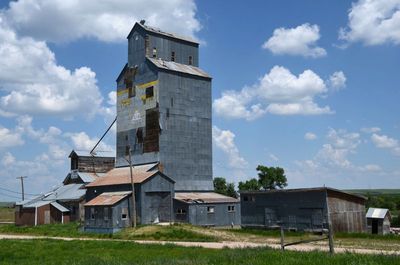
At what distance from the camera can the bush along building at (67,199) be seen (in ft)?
213

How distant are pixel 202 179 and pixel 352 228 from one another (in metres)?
20.9

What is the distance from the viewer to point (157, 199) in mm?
51969

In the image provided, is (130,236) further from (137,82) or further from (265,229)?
(137,82)

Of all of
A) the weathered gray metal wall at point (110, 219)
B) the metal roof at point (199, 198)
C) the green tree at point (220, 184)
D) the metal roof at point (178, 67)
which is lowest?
the weathered gray metal wall at point (110, 219)

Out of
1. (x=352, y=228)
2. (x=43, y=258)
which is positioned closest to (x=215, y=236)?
(x=352, y=228)

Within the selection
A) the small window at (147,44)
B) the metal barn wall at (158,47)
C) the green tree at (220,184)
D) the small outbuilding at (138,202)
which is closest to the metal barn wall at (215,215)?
the small outbuilding at (138,202)

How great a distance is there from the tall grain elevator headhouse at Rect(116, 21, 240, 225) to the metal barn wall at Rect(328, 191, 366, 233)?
49.4 ft

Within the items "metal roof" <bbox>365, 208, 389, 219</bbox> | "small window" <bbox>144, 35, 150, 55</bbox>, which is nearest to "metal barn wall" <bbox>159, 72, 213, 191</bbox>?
"small window" <bbox>144, 35, 150, 55</bbox>

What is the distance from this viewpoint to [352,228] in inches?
1729

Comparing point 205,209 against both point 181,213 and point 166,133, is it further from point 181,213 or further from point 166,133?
point 166,133

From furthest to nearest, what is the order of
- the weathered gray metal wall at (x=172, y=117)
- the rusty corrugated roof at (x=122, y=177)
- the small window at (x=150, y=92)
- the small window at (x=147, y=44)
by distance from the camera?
1. the small window at (x=147, y=44)
2. the small window at (x=150, y=92)
3. the weathered gray metal wall at (x=172, y=117)
4. the rusty corrugated roof at (x=122, y=177)

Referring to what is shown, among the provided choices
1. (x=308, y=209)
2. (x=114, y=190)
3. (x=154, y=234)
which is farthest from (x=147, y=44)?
(x=308, y=209)

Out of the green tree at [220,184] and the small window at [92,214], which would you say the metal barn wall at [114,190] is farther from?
the green tree at [220,184]

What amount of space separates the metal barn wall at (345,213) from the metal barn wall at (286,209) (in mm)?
962
